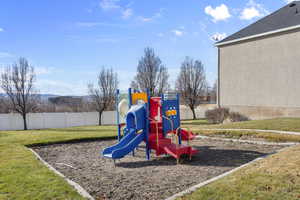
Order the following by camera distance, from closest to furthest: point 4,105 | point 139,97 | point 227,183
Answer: point 227,183 < point 139,97 < point 4,105

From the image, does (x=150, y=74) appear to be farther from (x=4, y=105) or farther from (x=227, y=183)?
(x=227, y=183)

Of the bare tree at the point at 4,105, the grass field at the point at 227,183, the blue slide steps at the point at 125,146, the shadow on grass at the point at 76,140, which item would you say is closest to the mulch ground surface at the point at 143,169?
the blue slide steps at the point at 125,146

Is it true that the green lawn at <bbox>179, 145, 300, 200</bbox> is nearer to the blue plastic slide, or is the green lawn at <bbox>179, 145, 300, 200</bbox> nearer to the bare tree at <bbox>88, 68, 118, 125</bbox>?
the blue plastic slide

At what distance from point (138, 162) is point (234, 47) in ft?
52.8

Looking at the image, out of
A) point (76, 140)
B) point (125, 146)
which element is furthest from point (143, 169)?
point (76, 140)

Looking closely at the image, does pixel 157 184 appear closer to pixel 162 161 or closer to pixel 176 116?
pixel 162 161

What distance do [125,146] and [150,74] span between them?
25736 mm

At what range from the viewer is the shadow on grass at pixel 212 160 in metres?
6.41

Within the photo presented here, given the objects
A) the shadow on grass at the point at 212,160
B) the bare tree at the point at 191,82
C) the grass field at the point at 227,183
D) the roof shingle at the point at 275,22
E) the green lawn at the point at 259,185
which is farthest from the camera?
the bare tree at the point at 191,82

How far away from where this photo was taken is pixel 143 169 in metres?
6.06

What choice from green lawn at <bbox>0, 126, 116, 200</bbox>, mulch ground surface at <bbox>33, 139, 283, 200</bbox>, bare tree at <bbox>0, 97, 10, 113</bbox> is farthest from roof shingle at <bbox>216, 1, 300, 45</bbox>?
bare tree at <bbox>0, 97, 10, 113</bbox>

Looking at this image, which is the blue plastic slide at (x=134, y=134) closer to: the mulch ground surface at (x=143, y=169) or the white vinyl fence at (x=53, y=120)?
the mulch ground surface at (x=143, y=169)

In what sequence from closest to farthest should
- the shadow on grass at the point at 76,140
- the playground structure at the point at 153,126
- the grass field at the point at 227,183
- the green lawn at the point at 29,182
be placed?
the grass field at the point at 227,183 < the green lawn at the point at 29,182 < the playground structure at the point at 153,126 < the shadow on grass at the point at 76,140

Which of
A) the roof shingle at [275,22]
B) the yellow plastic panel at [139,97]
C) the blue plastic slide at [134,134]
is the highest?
the roof shingle at [275,22]
